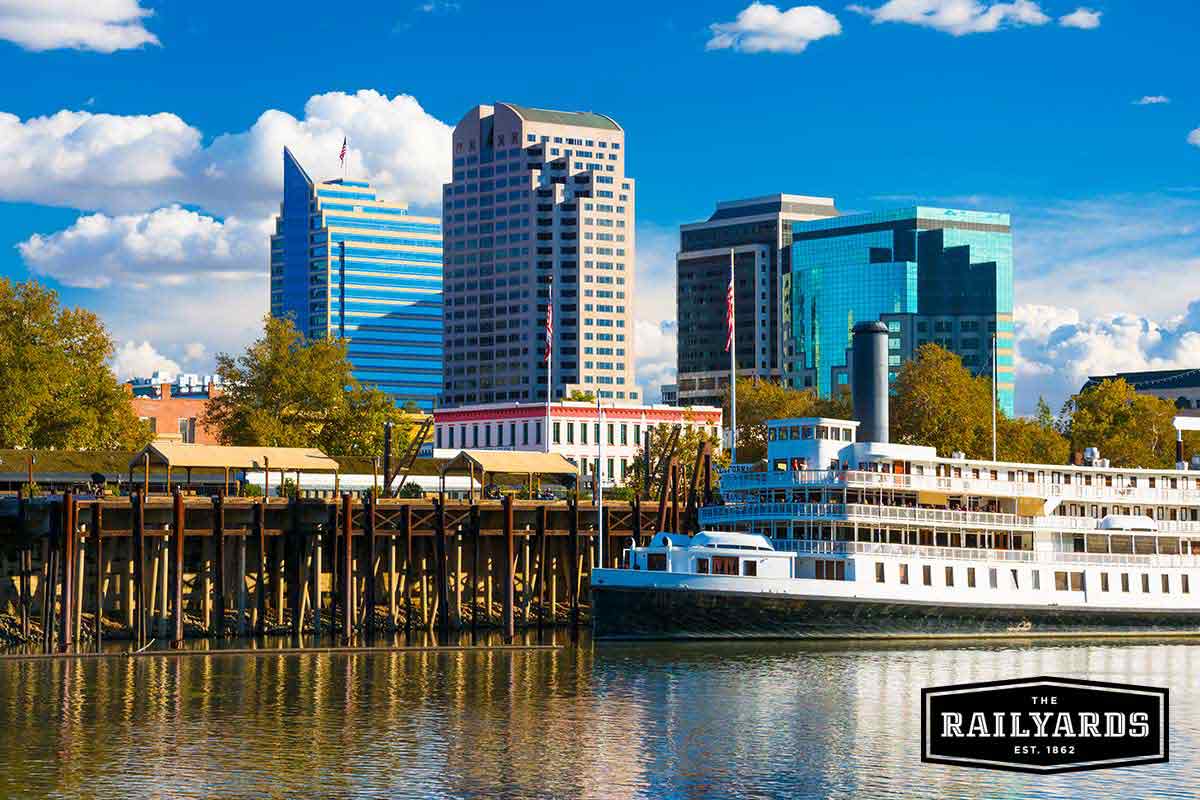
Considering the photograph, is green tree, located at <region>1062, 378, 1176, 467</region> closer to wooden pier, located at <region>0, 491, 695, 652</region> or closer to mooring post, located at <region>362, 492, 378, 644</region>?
wooden pier, located at <region>0, 491, 695, 652</region>

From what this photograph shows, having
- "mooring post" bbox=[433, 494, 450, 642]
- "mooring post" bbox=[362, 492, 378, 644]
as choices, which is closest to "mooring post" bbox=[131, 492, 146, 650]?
"mooring post" bbox=[362, 492, 378, 644]

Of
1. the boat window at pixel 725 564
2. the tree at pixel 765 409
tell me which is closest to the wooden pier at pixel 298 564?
the boat window at pixel 725 564

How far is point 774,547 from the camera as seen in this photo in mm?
77938

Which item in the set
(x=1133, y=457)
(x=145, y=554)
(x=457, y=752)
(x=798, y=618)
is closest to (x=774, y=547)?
(x=798, y=618)

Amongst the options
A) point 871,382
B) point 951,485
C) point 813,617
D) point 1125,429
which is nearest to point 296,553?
point 813,617

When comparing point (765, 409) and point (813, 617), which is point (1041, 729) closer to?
point (813, 617)

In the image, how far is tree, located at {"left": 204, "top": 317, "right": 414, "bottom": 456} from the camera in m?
124

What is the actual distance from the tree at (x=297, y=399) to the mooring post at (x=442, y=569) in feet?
148

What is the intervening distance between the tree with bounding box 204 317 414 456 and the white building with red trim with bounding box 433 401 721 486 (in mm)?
29654

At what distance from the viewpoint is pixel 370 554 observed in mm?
75000

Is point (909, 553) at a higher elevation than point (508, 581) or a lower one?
higher

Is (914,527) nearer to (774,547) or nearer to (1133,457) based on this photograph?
(774,547)

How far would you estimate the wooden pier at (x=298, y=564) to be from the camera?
7150cm

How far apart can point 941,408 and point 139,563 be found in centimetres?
7495
